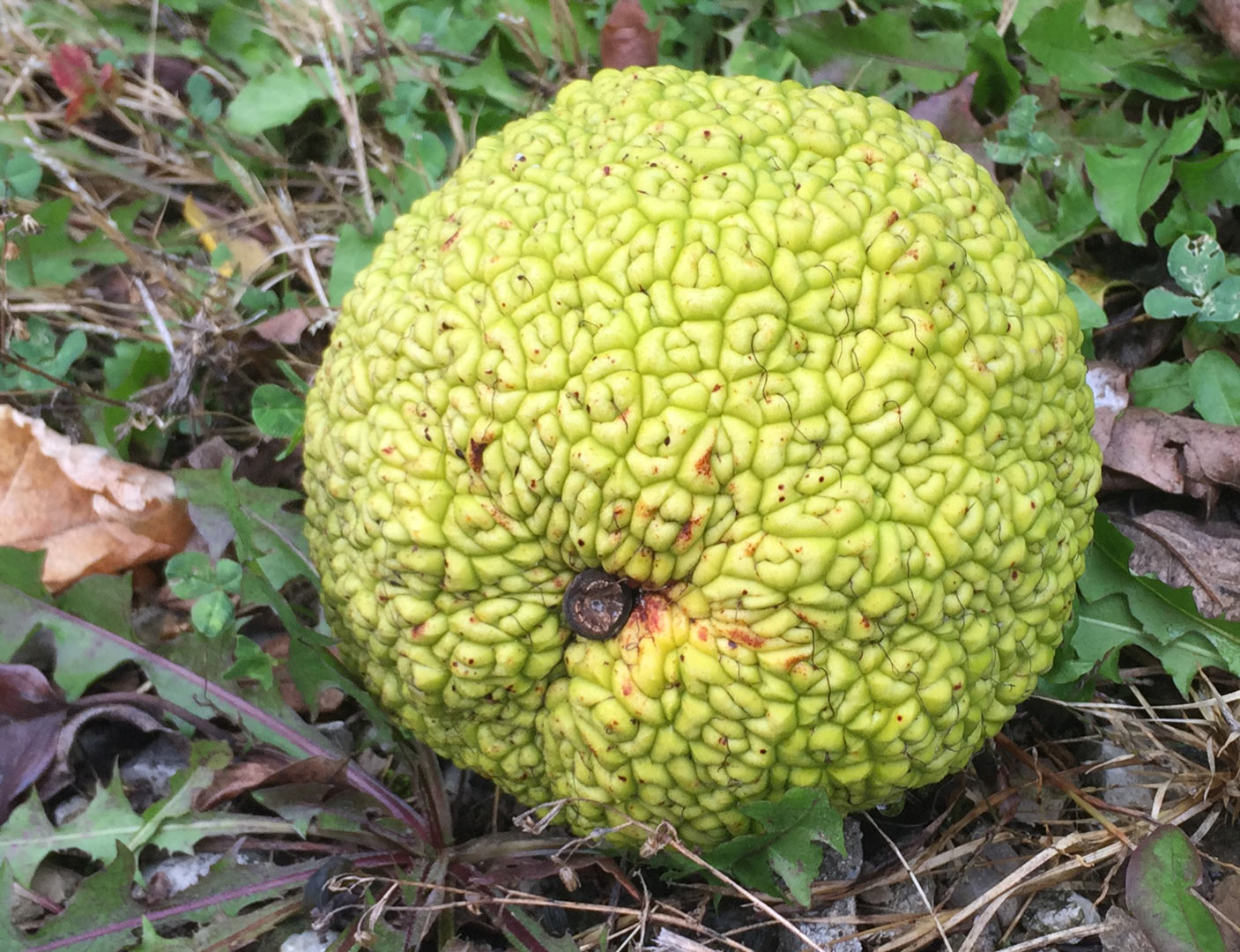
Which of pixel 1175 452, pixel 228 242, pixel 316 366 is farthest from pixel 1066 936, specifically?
pixel 228 242

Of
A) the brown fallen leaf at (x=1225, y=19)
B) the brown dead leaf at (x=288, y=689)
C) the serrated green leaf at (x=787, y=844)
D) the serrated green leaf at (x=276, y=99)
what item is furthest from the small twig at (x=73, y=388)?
the brown fallen leaf at (x=1225, y=19)

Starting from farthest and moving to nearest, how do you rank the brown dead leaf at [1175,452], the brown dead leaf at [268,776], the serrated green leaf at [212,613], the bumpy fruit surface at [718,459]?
the brown dead leaf at [1175,452]
the serrated green leaf at [212,613]
the brown dead leaf at [268,776]
the bumpy fruit surface at [718,459]

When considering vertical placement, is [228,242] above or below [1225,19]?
below

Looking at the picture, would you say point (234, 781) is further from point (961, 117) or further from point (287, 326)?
point (961, 117)

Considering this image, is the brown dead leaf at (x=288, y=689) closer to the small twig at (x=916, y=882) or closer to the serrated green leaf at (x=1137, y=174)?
the small twig at (x=916, y=882)

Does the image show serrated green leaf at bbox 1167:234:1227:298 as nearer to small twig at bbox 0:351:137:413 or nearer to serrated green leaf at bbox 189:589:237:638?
serrated green leaf at bbox 189:589:237:638

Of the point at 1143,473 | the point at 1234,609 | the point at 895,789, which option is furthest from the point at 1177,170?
the point at 895,789

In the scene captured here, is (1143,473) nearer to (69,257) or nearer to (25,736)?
(25,736)
